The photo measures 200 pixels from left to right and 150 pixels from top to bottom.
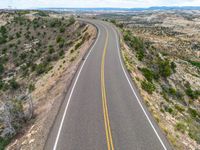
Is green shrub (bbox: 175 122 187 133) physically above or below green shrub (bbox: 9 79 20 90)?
above

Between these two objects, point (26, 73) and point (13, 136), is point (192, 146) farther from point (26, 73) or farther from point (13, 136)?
point (26, 73)

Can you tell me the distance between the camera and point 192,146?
15273 millimetres

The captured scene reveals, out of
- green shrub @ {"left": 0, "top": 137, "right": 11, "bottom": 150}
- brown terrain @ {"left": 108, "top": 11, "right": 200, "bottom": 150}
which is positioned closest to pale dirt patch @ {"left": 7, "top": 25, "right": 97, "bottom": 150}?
green shrub @ {"left": 0, "top": 137, "right": 11, "bottom": 150}

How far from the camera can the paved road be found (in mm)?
13837

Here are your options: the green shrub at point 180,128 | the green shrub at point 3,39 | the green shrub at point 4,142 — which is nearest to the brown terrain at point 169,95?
the green shrub at point 180,128

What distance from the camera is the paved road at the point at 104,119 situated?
13837 mm

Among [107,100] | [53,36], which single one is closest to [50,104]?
[107,100]

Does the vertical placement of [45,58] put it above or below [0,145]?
below

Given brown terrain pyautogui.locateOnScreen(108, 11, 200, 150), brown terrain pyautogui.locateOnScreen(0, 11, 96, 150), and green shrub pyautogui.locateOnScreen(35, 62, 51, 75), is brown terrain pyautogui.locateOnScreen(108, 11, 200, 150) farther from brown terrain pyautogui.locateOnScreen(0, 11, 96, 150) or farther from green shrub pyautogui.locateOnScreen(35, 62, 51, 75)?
green shrub pyautogui.locateOnScreen(35, 62, 51, 75)

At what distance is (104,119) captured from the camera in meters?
16.4

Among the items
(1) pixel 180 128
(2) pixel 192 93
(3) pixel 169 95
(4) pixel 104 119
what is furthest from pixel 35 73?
(1) pixel 180 128

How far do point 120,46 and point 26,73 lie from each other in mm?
15429

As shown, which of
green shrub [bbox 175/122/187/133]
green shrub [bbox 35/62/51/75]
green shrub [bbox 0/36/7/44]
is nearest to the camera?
green shrub [bbox 175/122/187/133]

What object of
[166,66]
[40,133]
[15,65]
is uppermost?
[40,133]
